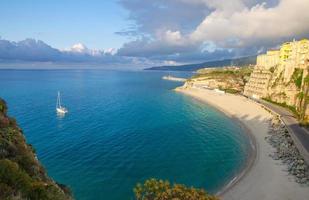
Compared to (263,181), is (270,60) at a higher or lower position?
higher

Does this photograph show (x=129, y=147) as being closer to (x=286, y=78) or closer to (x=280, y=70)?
(x=286, y=78)

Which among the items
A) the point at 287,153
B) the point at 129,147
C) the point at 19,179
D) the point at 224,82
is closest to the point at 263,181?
the point at 287,153

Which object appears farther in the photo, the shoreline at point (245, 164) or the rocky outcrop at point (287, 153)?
the rocky outcrop at point (287, 153)

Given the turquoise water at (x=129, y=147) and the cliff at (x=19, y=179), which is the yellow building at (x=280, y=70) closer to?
the turquoise water at (x=129, y=147)

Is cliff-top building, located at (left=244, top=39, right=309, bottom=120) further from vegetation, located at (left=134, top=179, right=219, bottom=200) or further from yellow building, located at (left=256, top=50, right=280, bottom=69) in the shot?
vegetation, located at (left=134, top=179, right=219, bottom=200)

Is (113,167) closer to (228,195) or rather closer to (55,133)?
(228,195)

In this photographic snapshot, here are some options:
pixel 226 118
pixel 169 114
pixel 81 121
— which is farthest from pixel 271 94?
pixel 81 121

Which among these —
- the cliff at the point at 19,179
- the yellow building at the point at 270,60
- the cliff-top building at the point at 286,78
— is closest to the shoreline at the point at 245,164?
the cliff-top building at the point at 286,78

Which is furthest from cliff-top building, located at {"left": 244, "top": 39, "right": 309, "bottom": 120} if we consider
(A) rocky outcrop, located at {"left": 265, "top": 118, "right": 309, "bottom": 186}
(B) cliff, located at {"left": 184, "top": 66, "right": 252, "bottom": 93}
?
(B) cliff, located at {"left": 184, "top": 66, "right": 252, "bottom": 93}
